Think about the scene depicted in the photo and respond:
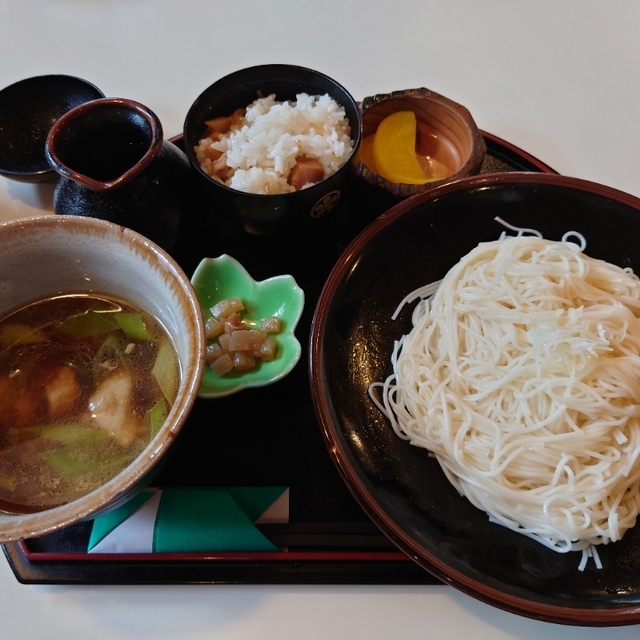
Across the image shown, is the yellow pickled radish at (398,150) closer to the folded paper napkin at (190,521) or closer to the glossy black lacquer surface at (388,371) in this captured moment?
the glossy black lacquer surface at (388,371)

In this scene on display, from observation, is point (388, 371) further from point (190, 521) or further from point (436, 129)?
point (436, 129)

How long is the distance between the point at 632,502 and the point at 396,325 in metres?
0.78

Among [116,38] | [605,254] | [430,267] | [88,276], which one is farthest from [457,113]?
[116,38]

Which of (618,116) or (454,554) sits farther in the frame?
(618,116)

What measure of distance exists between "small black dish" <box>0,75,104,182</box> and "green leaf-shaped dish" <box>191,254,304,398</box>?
0.83 m

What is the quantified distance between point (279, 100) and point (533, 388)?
1.27 metres

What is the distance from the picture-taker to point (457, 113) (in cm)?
178

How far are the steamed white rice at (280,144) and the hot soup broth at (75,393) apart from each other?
57cm

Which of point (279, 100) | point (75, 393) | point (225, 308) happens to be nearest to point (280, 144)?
point (279, 100)

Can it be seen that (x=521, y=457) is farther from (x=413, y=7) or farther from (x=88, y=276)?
(x=413, y=7)

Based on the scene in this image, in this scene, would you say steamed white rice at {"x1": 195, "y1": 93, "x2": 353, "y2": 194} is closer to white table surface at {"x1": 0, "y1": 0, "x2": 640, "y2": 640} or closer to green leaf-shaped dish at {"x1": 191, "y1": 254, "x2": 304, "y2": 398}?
green leaf-shaped dish at {"x1": 191, "y1": 254, "x2": 304, "y2": 398}

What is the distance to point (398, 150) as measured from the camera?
181cm

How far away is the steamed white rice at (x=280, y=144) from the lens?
5.29ft

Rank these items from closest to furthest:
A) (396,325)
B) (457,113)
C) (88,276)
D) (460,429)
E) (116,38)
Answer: (88,276) → (460,429) → (396,325) → (457,113) → (116,38)
